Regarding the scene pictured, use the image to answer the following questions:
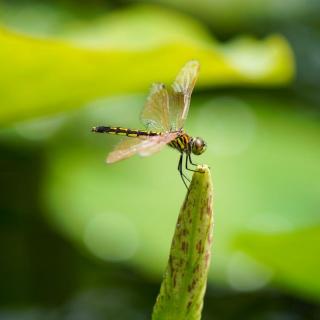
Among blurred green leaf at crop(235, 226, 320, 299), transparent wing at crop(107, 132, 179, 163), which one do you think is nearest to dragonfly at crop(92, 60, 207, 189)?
transparent wing at crop(107, 132, 179, 163)

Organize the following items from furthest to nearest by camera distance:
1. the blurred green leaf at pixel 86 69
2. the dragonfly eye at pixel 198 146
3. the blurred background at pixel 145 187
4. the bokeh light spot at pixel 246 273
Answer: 1. the bokeh light spot at pixel 246 273
2. the blurred background at pixel 145 187
3. the blurred green leaf at pixel 86 69
4. the dragonfly eye at pixel 198 146

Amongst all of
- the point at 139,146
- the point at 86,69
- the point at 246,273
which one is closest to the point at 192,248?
the point at 139,146

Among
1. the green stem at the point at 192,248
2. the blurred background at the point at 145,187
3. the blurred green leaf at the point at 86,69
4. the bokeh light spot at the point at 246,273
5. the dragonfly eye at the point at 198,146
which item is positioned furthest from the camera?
the bokeh light spot at the point at 246,273

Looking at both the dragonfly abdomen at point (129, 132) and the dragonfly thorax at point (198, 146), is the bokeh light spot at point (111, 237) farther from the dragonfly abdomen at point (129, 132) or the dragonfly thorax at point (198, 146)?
the dragonfly thorax at point (198, 146)

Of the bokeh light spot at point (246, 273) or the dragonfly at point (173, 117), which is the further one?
the bokeh light spot at point (246, 273)

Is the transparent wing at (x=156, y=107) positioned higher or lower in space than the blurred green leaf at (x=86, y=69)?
lower

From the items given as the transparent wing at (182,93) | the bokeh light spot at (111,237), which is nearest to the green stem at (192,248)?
the transparent wing at (182,93)

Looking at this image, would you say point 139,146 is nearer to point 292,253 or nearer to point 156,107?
point 156,107
